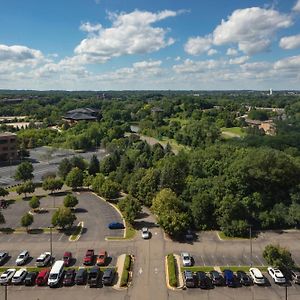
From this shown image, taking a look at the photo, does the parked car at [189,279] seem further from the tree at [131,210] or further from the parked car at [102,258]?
the tree at [131,210]

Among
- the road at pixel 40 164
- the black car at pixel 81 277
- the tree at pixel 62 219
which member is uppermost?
the tree at pixel 62 219

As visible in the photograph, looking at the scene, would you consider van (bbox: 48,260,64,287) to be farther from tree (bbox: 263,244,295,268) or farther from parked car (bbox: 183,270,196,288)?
tree (bbox: 263,244,295,268)

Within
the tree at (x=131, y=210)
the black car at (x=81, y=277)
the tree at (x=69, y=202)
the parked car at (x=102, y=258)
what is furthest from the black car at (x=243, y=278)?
the tree at (x=69, y=202)

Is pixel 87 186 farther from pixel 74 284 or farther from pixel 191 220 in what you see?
pixel 74 284

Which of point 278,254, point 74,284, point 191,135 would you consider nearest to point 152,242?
point 74,284

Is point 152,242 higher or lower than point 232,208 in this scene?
lower

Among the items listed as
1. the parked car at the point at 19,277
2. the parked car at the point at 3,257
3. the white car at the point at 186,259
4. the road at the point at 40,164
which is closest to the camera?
the parked car at the point at 19,277

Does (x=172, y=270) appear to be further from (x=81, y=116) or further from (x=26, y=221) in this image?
(x=81, y=116)
